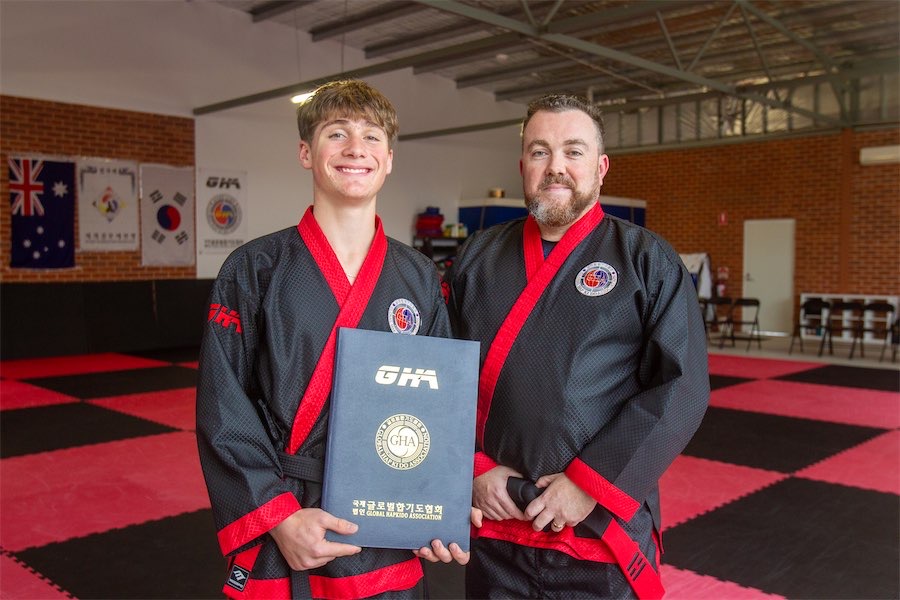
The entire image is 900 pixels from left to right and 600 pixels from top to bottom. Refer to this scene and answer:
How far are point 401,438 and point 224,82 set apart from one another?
9648mm

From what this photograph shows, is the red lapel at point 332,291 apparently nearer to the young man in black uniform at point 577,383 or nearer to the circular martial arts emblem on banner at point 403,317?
the circular martial arts emblem on banner at point 403,317

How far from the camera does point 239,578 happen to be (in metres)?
1.54

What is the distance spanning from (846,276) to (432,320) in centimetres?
1175

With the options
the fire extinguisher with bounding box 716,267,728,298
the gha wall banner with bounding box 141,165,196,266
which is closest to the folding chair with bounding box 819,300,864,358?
the fire extinguisher with bounding box 716,267,728,298

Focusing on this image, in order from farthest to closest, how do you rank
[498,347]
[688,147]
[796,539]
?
1. [688,147]
2. [796,539]
3. [498,347]

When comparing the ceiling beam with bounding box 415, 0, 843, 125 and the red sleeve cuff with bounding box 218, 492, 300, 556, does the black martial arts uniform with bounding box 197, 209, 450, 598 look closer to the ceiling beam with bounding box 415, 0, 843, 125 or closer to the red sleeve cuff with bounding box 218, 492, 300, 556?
the red sleeve cuff with bounding box 218, 492, 300, 556

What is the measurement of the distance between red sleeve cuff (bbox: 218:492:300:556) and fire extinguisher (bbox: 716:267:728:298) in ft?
40.5

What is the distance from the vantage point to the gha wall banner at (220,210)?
33.4 ft

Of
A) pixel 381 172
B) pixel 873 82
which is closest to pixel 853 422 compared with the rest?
pixel 381 172

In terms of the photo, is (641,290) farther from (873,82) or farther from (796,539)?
(873,82)

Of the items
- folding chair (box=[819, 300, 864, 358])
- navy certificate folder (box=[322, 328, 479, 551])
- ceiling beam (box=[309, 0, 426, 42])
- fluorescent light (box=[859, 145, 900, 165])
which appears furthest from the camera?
fluorescent light (box=[859, 145, 900, 165])

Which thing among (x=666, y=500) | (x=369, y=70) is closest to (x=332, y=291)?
(x=666, y=500)

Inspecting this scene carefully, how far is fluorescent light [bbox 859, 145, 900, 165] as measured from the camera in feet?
36.6

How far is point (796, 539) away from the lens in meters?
3.58
